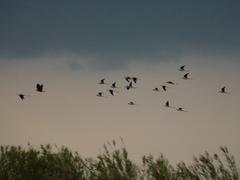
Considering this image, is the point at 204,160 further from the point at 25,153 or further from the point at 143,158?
the point at 25,153

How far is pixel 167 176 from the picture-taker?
30.2 meters

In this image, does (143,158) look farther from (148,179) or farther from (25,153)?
(25,153)

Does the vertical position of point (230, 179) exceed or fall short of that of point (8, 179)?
it falls short

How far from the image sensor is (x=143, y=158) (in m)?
31.5

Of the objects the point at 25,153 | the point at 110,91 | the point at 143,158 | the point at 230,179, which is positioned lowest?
the point at 230,179

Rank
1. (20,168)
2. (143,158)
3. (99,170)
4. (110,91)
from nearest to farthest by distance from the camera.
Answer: (110,91)
(143,158)
(99,170)
(20,168)

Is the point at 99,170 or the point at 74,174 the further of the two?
the point at 74,174

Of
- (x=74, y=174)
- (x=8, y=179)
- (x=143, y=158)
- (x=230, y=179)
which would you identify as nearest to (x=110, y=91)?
(x=143, y=158)

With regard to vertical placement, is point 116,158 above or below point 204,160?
above

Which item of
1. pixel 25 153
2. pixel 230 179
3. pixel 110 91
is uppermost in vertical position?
pixel 25 153

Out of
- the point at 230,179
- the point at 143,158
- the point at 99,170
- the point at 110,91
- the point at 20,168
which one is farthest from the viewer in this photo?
the point at 20,168

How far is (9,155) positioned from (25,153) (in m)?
1.34

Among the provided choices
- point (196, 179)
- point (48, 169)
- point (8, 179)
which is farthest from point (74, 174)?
point (196, 179)

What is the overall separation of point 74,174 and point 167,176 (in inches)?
502
